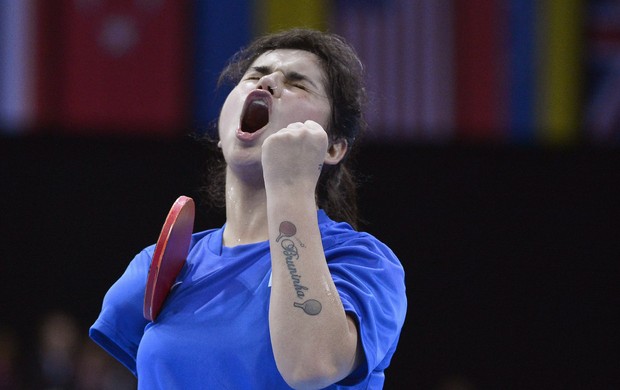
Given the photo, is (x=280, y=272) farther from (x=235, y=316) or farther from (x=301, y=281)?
(x=235, y=316)

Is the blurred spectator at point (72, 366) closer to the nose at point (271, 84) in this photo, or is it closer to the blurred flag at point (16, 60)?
the blurred flag at point (16, 60)

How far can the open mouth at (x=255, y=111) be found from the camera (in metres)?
1.77

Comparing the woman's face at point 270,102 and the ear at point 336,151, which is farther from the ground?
the woman's face at point 270,102

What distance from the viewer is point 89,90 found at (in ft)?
15.1

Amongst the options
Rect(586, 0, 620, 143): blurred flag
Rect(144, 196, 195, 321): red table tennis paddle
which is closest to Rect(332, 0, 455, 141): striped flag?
Rect(586, 0, 620, 143): blurred flag

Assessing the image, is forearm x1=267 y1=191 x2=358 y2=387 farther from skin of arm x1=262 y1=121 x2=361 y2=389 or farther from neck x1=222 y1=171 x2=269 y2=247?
neck x1=222 y1=171 x2=269 y2=247

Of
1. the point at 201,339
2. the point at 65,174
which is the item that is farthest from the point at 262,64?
the point at 65,174

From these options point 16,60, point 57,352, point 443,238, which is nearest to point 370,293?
point 16,60

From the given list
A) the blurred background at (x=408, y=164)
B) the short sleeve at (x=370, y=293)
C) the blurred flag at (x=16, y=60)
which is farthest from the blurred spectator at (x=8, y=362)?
the short sleeve at (x=370, y=293)

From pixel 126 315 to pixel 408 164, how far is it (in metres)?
3.89

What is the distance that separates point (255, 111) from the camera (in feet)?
6.03

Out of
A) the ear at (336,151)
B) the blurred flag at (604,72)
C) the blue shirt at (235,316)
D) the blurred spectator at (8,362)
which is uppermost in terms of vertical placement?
the ear at (336,151)

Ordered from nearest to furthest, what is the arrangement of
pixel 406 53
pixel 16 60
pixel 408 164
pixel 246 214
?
pixel 246 214, pixel 16 60, pixel 406 53, pixel 408 164

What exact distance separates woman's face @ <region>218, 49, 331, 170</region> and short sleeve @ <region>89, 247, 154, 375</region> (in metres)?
0.28
